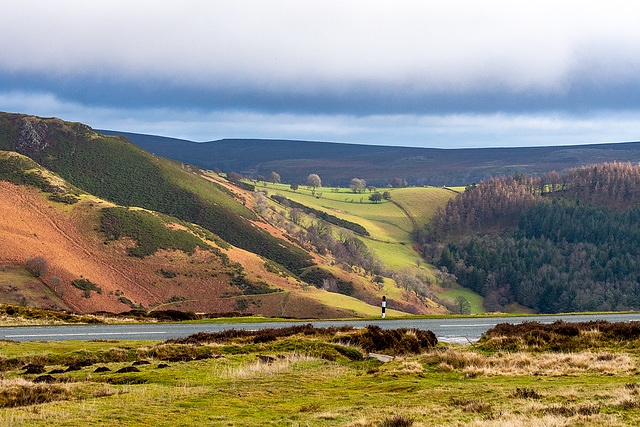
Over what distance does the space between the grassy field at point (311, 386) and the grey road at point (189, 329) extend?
6234mm

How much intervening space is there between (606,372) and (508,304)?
192751 mm

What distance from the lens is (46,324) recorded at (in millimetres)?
38312

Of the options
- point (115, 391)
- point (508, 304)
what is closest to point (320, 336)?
point (115, 391)

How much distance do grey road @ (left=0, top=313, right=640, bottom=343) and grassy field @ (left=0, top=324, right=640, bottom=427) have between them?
623 cm

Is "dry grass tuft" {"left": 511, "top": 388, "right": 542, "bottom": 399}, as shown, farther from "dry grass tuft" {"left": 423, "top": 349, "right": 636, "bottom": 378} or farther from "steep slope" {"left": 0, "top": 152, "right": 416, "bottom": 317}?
"steep slope" {"left": 0, "top": 152, "right": 416, "bottom": 317}

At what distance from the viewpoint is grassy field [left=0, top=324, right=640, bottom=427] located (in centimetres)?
1204

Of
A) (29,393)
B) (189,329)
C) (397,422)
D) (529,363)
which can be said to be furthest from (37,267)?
(397,422)

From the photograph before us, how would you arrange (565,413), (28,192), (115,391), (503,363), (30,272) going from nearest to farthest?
1. (565,413)
2. (115,391)
3. (503,363)
4. (30,272)
5. (28,192)

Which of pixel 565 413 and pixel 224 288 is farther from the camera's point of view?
pixel 224 288

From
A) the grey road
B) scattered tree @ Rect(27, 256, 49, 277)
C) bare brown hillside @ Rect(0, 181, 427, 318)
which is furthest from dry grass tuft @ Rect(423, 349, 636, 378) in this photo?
scattered tree @ Rect(27, 256, 49, 277)

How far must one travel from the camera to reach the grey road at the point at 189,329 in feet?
104

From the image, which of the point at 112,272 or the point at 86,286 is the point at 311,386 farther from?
the point at 112,272

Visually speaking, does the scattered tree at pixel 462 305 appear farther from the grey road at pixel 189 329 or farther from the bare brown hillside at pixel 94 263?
the grey road at pixel 189 329

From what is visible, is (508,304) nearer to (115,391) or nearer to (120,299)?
(120,299)
